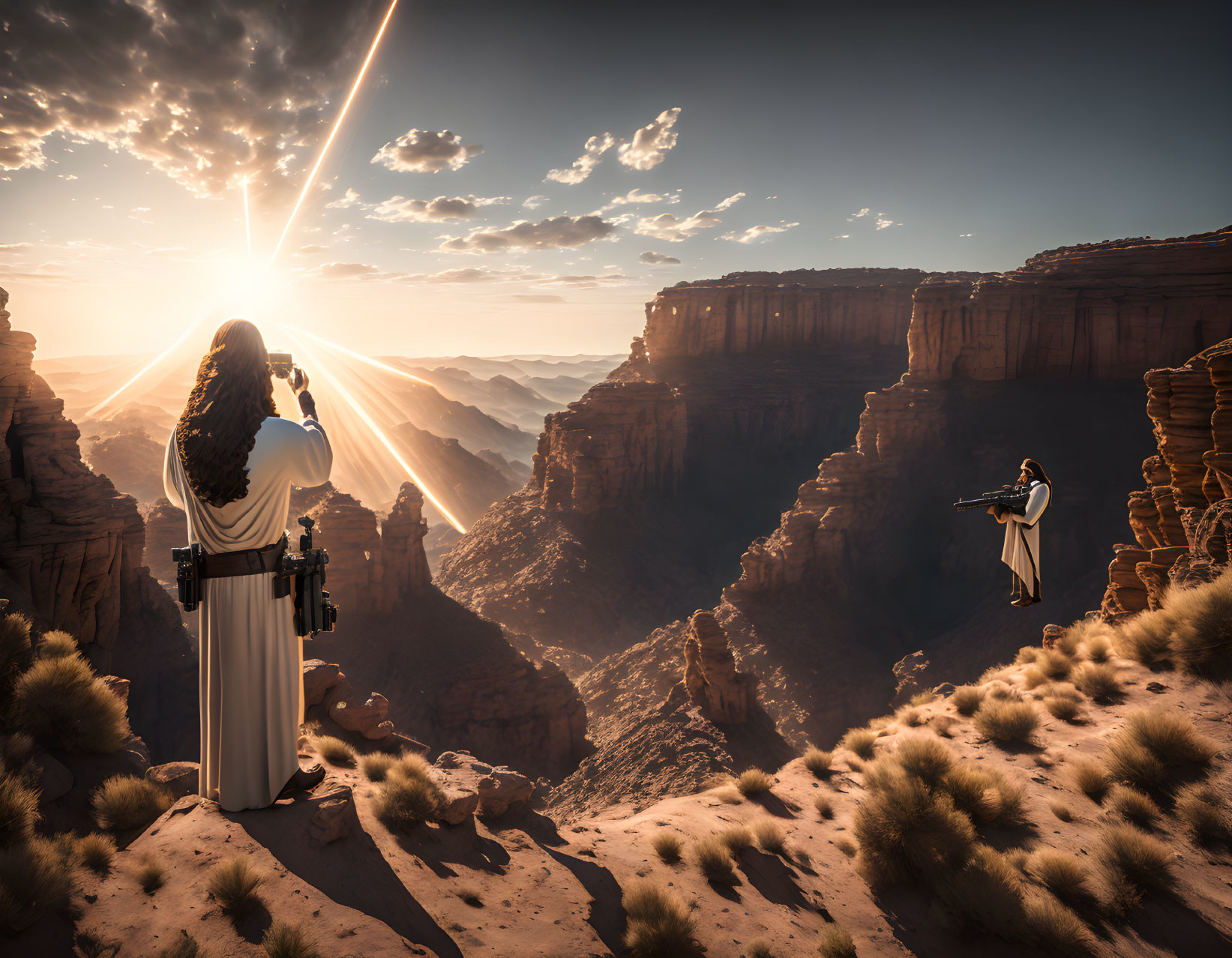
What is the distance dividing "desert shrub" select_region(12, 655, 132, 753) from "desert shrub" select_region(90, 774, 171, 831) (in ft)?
2.33

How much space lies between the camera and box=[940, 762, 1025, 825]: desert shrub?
6.20 metres

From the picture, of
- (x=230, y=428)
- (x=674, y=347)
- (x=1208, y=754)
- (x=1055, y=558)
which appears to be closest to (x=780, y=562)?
(x=1055, y=558)

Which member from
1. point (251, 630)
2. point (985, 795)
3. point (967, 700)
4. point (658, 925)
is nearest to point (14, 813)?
point (251, 630)

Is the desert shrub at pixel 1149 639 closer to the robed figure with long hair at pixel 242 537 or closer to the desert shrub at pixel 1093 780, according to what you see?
the desert shrub at pixel 1093 780

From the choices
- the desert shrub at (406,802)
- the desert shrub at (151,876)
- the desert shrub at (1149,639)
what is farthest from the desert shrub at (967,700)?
the desert shrub at (151,876)

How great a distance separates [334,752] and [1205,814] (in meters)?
8.97

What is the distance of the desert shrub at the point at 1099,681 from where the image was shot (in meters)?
8.05

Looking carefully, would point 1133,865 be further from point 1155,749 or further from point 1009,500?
point 1009,500

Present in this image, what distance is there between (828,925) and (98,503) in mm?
14566

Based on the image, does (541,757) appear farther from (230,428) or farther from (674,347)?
→ (674,347)

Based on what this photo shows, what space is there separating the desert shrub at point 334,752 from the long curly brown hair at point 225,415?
401 centimetres

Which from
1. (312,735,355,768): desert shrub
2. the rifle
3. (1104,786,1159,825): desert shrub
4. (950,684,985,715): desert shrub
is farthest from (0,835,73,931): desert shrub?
(950,684,985,715): desert shrub

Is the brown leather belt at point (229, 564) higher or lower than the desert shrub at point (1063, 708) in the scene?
higher

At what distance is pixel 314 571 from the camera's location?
15.8 feet
